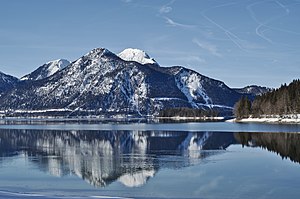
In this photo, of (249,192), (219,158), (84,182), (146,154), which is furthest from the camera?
(146,154)

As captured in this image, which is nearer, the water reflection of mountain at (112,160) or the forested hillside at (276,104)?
the water reflection of mountain at (112,160)

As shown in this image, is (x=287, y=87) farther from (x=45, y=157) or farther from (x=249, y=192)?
(x=249, y=192)

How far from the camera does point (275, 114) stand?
547 ft

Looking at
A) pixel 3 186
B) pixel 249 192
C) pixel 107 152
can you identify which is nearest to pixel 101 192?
pixel 3 186

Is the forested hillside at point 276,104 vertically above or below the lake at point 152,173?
above

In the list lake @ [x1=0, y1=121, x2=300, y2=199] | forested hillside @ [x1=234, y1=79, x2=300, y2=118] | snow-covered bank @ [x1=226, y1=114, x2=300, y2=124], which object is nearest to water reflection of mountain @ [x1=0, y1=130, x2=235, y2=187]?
lake @ [x1=0, y1=121, x2=300, y2=199]

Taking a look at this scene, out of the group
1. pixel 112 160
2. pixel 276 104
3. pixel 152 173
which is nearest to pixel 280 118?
pixel 276 104

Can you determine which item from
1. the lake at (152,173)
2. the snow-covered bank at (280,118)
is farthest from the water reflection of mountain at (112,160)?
the snow-covered bank at (280,118)

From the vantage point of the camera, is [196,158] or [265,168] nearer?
[265,168]

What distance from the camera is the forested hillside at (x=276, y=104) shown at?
158 m

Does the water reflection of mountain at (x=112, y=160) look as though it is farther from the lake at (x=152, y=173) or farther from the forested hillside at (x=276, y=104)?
the forested hillside at (x=276, y=104)

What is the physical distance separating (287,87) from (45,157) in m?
132

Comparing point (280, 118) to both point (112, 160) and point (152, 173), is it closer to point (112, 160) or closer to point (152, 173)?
point (112, 160)

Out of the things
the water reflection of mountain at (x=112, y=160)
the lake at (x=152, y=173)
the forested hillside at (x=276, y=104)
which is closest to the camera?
the lake at (x=152, y=173)
